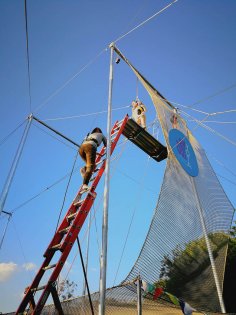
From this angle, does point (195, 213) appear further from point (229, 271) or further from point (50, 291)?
point (229, 271)

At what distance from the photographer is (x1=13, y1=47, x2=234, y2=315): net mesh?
157 inches

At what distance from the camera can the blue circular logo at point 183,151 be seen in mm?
5637

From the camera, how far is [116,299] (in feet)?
12.6

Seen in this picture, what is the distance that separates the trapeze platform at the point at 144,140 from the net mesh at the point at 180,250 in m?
0.65

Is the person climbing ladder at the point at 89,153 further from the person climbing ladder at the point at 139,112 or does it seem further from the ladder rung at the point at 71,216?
the person climbing ladder at the point at 139,112

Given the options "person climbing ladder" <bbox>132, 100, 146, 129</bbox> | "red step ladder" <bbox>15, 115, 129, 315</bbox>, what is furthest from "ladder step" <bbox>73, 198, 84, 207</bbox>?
"person climbing ladder" <bbox>132, 100, 146, 129</bbox>

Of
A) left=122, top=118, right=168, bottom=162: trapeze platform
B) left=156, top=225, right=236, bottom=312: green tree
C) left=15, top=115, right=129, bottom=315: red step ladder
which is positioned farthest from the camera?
left=122, top=118, right=168, bottom=162: trapeze platform

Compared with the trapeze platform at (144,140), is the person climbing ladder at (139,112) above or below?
above

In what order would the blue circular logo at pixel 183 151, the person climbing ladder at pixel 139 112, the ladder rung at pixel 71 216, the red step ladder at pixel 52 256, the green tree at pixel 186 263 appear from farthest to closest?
the person climbing ladder at pixel 139 112 → the blue circular logo at pixel 183 151 → the green tree at pixel 186 263 → the ladder rung at pixel 71 216 → the red step ladder at pixel 52 256

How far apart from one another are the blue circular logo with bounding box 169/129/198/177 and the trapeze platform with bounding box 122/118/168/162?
0.57 metres

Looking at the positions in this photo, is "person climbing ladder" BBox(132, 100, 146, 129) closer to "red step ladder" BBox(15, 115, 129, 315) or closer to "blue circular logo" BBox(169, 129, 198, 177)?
"blue circular logo" BBox(169, 129, 198, 177)

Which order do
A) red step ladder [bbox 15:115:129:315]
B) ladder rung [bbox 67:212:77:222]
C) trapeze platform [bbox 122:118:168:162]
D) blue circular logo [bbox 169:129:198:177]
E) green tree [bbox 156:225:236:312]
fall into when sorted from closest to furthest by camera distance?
red step ladder [bbox 15:115:129:315], ladder rung [bbox 67:212:77:222], green tree [bbox 156:225:236:312], blue circular logo [bbox 169:129:198:177], trapeze platform [bbox 122:118:168:162]

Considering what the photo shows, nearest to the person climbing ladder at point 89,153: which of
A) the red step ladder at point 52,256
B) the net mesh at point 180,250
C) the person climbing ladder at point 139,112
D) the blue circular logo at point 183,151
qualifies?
the red step ladder at point 52,256

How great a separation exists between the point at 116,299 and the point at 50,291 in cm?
120
